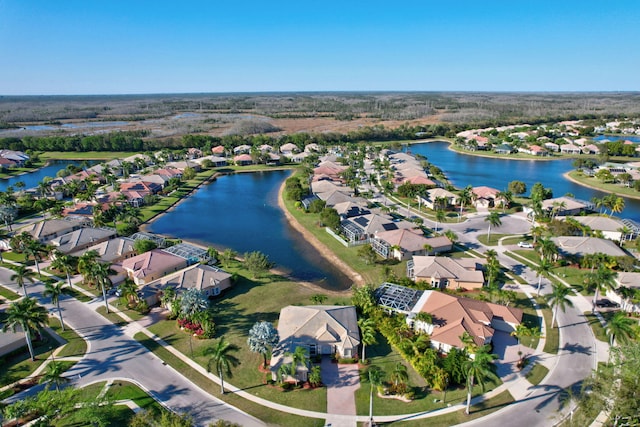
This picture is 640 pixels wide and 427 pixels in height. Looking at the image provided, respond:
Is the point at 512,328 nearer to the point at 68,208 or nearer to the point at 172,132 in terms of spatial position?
the point at 68,208

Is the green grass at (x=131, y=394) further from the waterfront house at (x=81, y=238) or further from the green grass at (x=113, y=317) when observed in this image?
the waterfront house at (x=81, y=238)

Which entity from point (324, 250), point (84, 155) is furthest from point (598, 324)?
point (84, 155)

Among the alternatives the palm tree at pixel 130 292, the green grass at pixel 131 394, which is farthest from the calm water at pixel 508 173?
the green grass at pixel 131 394

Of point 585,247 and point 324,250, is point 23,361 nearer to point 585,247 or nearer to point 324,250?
point 324,250

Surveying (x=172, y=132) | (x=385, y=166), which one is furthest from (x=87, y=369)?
(x=172, y=132)

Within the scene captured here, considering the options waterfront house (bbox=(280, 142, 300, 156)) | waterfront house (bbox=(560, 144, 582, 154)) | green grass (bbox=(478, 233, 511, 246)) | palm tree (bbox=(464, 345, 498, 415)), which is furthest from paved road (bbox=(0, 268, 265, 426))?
waterfront house (bbox=(560, 144, 582, 154))
